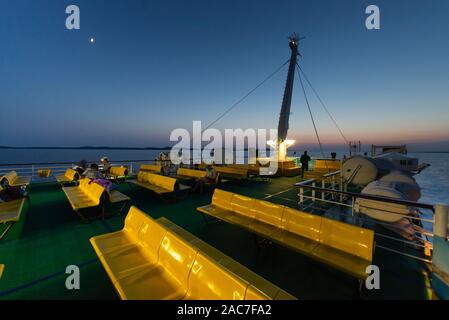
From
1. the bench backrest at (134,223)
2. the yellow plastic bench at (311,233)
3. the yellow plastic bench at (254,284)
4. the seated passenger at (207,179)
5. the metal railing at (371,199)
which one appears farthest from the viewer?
the seated passenger at (207,179)

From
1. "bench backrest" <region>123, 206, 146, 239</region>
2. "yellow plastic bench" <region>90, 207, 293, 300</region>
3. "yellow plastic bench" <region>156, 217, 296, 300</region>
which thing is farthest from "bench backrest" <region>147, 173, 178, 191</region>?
"yellow plastic bench" <region>156, 217, 296, 300</region>

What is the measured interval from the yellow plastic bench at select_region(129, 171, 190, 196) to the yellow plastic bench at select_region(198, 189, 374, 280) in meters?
2.51

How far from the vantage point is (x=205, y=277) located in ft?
5.32

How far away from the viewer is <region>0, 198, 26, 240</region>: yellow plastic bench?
339cm

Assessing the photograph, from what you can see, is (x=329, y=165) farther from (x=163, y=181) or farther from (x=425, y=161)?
(x=425, y=161)

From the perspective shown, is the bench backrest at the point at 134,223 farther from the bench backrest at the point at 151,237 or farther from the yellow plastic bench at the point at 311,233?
the yellow plastic bench at the point at 311,233

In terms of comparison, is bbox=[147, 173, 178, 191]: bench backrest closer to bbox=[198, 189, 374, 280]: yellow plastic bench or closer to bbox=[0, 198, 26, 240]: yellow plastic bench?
bbox=[198, 189, 374, 280]: yellow plastic bench

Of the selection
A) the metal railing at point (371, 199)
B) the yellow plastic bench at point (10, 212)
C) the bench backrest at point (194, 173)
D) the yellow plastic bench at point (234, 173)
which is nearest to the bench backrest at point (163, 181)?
the bench backrest at point (194, 173)

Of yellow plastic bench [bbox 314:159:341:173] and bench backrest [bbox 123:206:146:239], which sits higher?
yellow plastic bench [bbox 314:159:341:173]

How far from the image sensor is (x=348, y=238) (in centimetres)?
252

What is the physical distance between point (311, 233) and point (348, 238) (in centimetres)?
51

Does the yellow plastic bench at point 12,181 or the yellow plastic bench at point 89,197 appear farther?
the yellow plastic bench at point 12,181

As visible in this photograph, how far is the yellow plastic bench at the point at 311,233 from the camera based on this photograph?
232cm

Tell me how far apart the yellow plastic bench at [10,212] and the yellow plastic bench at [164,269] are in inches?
83.0
